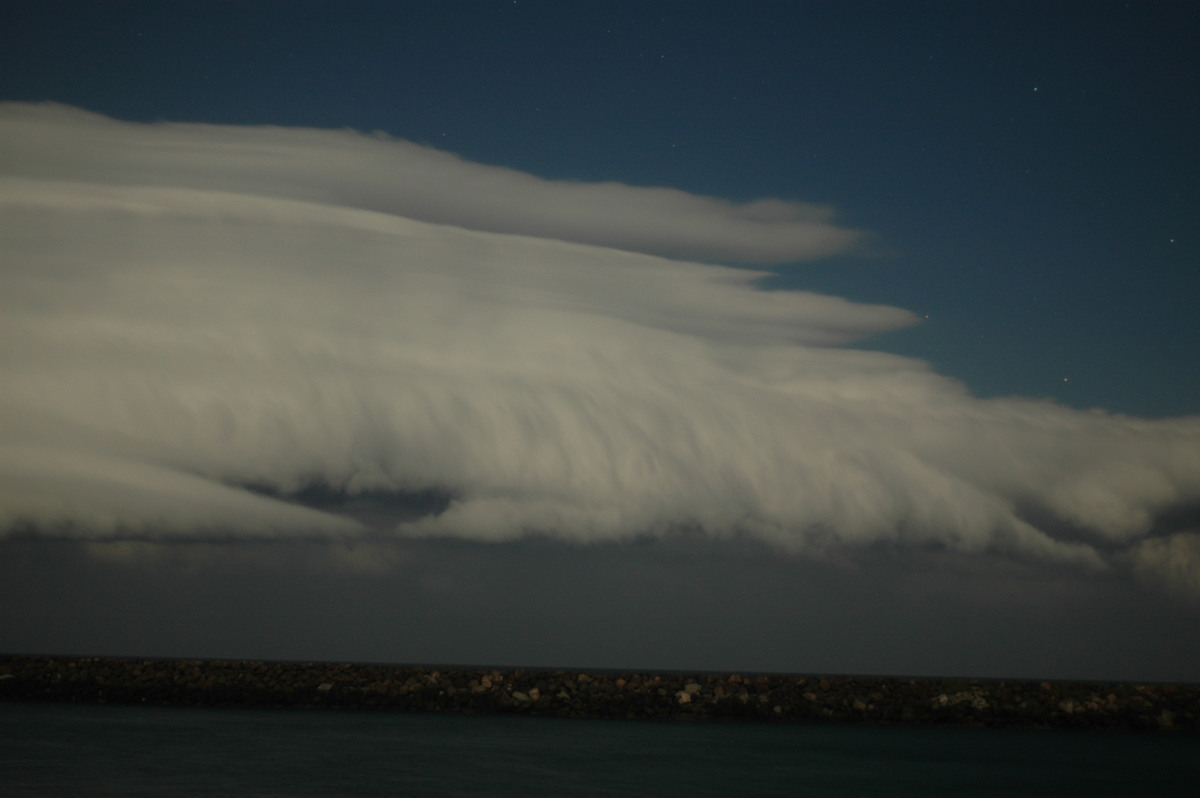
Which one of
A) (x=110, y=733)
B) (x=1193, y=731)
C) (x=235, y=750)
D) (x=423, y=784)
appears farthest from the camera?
(x=1193, y=731)

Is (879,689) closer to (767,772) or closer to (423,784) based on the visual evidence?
(767,772)

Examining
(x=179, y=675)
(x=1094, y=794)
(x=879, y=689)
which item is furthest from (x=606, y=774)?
(x=179, y=675)

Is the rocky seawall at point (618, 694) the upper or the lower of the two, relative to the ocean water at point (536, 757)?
upper

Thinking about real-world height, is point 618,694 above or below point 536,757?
above

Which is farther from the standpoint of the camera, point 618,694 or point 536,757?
point 618,694
